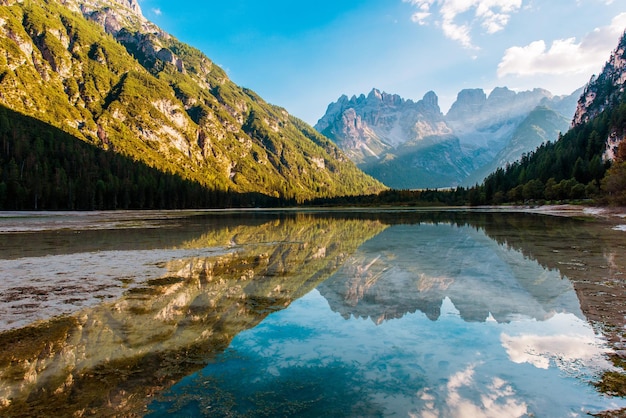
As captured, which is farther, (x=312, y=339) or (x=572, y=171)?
(x=572, y=171)

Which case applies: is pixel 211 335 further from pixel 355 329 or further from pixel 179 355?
pixel 355 329

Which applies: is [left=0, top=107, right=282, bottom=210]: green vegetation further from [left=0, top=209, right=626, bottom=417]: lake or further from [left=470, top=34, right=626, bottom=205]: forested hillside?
[left=470, top=34, right=626, bottom=205]: forested hillside

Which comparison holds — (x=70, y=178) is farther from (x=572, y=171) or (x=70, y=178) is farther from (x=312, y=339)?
(x=572, y=171)

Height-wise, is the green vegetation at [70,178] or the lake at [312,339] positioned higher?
the green vegetation at [70,178]

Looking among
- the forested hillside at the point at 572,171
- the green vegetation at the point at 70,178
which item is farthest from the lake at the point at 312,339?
the green vegetation at the point at 70,178

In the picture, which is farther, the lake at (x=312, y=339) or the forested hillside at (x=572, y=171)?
the forested hillside at (x=572, y=171)

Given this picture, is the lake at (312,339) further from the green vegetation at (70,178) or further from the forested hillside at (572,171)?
the green vegetation at (70,178)

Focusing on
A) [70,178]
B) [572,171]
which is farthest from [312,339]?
[70,178]

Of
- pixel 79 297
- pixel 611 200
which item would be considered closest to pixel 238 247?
pixel 79 297

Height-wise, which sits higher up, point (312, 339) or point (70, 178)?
point (70, 178)

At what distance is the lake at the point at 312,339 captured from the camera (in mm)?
6496

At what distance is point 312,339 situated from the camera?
9891mm

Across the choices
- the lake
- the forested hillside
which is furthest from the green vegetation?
the forested hillside

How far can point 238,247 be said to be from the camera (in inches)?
1128
